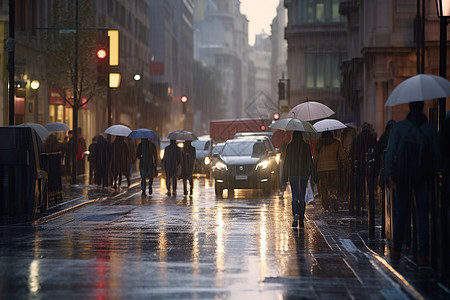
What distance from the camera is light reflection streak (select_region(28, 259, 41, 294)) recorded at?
9.71m

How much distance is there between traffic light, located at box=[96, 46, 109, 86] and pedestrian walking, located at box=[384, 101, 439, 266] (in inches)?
868

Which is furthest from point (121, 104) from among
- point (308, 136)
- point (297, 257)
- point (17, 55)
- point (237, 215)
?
point (297, 257)

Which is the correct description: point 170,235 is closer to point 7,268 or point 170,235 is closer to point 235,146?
point 7,268

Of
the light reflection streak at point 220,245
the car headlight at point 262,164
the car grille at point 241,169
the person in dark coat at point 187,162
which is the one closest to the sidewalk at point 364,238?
the light reflection streak at point 220,245

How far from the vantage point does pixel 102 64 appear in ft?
109

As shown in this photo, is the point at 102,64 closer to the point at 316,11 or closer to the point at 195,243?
the point at 195,243

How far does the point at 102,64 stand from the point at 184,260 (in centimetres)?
2185

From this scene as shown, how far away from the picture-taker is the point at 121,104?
7625 centimetres

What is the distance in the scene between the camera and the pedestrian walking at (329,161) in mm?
21312

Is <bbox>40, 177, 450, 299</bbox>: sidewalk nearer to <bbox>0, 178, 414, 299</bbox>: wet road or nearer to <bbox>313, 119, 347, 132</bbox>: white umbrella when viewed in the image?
<bbox>0, 178, 414, 299</bbox>: wet road

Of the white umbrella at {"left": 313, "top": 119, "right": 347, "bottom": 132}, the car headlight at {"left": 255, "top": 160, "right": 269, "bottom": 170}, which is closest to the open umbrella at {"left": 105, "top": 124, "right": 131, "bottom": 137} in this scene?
the car headlight at {"left": 255, "top": 160, "right": 269, "bottom": 170}

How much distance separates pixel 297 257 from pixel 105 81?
2216 cm

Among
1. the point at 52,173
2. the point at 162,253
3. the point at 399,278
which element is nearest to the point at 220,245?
the point at 162,253

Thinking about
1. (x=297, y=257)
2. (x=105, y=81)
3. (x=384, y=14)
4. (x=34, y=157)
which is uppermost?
(x=384, y=14)
